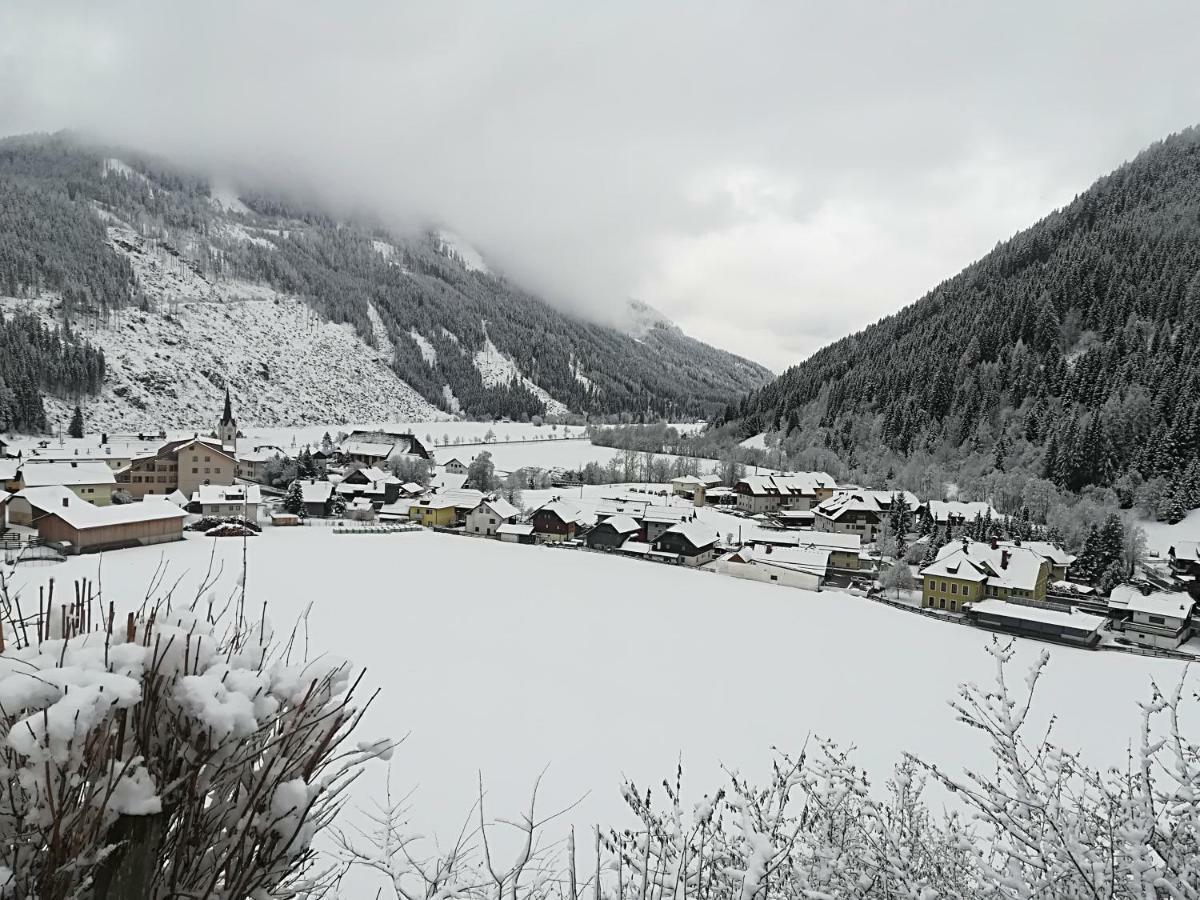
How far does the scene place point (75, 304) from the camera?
8719cm

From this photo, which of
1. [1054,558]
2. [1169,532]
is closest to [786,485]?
[1054,558]

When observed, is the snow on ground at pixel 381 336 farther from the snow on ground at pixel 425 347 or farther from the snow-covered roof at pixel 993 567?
the snow-covered roof at pixel 993 567

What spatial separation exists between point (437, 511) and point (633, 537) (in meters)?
12.6

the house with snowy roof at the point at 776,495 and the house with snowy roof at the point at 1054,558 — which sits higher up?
the house with snowy roof at the point at 776,495

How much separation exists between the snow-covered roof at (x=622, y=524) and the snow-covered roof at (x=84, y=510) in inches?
841

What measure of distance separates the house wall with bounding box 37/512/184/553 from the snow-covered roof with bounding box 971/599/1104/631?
34.3m

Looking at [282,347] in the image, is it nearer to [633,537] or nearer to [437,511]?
[437,511]

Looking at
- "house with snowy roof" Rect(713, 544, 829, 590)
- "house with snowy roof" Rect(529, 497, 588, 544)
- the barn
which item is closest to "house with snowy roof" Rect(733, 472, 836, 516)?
"house with snowy roof" Rect(713, 544, 829, 590)

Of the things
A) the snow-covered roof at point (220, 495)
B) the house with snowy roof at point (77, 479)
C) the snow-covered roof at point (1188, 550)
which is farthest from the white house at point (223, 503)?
the snow-covered roof at point (1188, 550)

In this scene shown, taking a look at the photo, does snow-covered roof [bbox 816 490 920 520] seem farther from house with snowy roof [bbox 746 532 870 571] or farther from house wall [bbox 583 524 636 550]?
house wall [bbox 583 524 636 550]

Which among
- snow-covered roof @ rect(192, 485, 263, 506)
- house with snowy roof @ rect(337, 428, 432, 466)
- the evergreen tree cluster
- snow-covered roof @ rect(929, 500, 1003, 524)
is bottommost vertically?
snow-covered roof @ rect(192, 485, 263, 506)

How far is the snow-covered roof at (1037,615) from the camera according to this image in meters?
22.1

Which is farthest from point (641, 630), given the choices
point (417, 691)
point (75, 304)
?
point (75, 304)

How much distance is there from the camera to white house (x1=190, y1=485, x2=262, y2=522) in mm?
35688
